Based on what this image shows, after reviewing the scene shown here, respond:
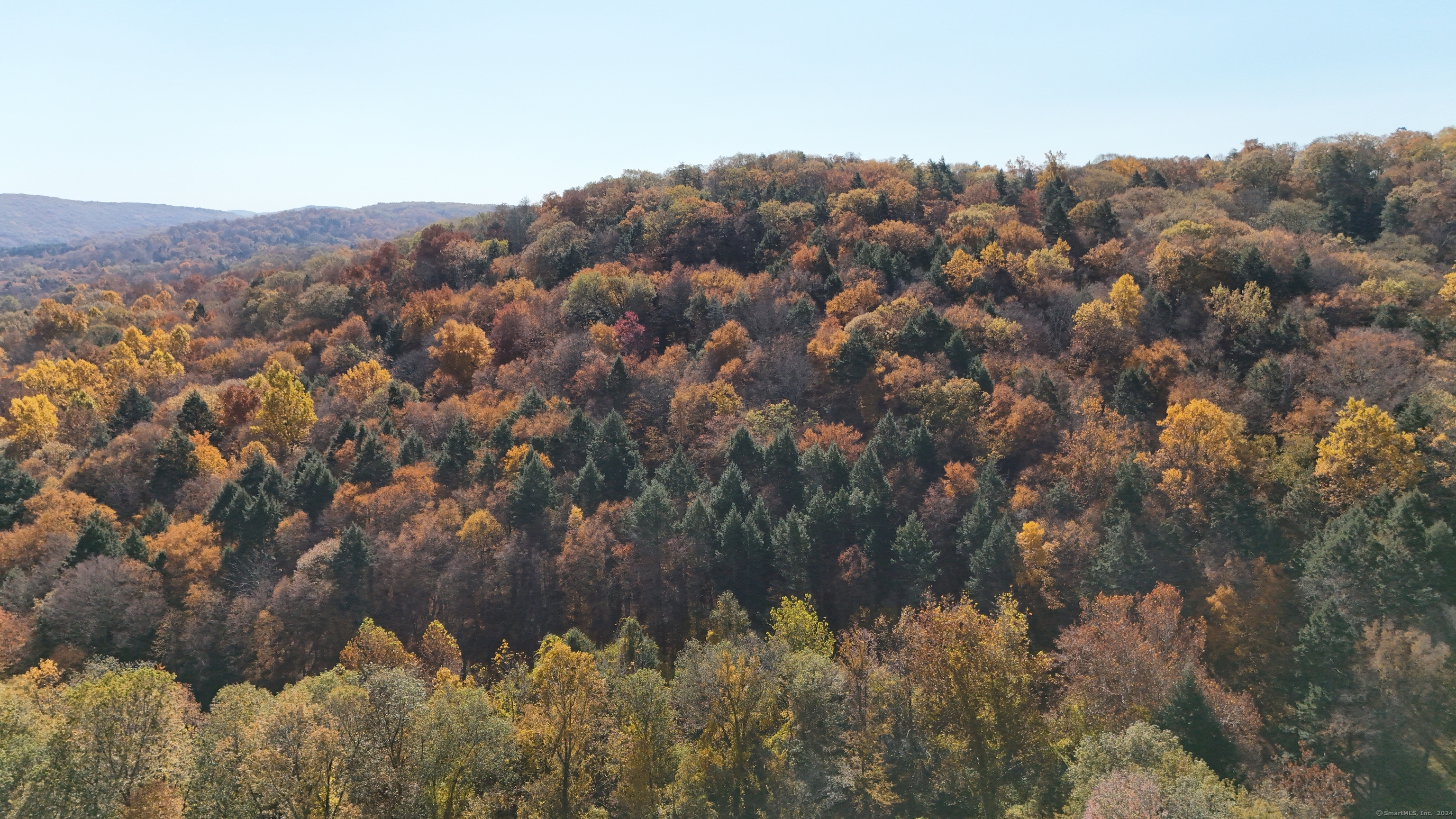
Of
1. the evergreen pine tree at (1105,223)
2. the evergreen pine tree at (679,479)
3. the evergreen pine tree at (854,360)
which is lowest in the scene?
the evergreen pine tree at (679,479)

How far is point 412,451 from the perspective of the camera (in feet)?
196

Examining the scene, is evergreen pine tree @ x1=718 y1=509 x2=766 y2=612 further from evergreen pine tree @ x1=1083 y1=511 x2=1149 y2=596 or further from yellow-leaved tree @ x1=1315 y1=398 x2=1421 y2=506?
yellow-leaved tree @ x1=1315 y1=398 x2=1421 y2=506

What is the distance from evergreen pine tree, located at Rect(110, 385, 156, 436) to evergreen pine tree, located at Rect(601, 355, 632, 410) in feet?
139

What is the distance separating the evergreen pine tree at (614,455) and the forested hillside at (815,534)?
0.37 meters

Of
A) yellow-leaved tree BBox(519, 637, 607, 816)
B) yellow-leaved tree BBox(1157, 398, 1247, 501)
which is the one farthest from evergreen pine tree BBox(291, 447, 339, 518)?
yellow-leaved tree BBox(1157, 398, 1247, 501)

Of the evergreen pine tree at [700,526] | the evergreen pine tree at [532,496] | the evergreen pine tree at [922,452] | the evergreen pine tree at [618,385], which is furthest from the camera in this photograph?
the evergreen pine tree at [618,385]

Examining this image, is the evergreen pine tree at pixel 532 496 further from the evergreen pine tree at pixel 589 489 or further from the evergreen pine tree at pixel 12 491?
the evergreen pine tree at pixel 12 491

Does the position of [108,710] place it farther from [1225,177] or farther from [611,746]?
[1225,177]

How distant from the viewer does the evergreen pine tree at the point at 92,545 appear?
45.9m

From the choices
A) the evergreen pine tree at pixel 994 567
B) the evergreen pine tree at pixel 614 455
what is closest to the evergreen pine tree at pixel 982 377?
the evergreen pine tree at pixel 994 567

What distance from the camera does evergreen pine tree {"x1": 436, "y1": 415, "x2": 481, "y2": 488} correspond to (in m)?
57.4

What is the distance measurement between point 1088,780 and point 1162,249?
54835mm

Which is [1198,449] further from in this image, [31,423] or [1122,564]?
[31,423]

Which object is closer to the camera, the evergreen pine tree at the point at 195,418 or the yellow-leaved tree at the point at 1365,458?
the yellow-leaved tree at the point at 1365,458
